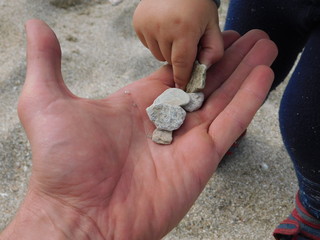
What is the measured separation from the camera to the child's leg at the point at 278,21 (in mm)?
1300

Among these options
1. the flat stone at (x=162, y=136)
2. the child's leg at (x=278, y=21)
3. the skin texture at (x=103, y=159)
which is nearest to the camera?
the skin texture at (x=103, y=159)

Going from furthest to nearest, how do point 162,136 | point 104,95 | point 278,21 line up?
point 104,95, point 278,21, point 162,136

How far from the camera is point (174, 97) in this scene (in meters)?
1.28

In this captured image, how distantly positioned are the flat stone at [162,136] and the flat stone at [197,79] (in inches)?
7.1

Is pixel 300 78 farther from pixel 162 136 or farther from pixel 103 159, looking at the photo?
pixel 103 159

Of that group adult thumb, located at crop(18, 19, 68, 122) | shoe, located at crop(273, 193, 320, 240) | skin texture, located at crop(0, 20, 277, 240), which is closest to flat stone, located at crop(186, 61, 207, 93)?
skin texture, located at crop(0, 20, 277, 240)

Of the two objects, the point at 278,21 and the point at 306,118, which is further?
the point at 278,21

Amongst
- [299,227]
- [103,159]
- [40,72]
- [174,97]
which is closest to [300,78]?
[174,97]

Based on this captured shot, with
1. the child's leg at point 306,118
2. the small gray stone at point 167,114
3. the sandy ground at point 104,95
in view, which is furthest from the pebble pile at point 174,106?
the sandy ground at point 104,95

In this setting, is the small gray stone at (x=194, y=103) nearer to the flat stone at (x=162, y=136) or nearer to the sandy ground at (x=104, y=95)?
the flat stone at (x=162, y=136)

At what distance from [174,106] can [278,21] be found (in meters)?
0.51

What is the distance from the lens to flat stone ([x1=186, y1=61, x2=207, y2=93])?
1.24 m

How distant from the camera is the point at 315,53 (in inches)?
47.5

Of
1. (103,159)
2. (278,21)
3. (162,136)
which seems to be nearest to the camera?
(103,159)
